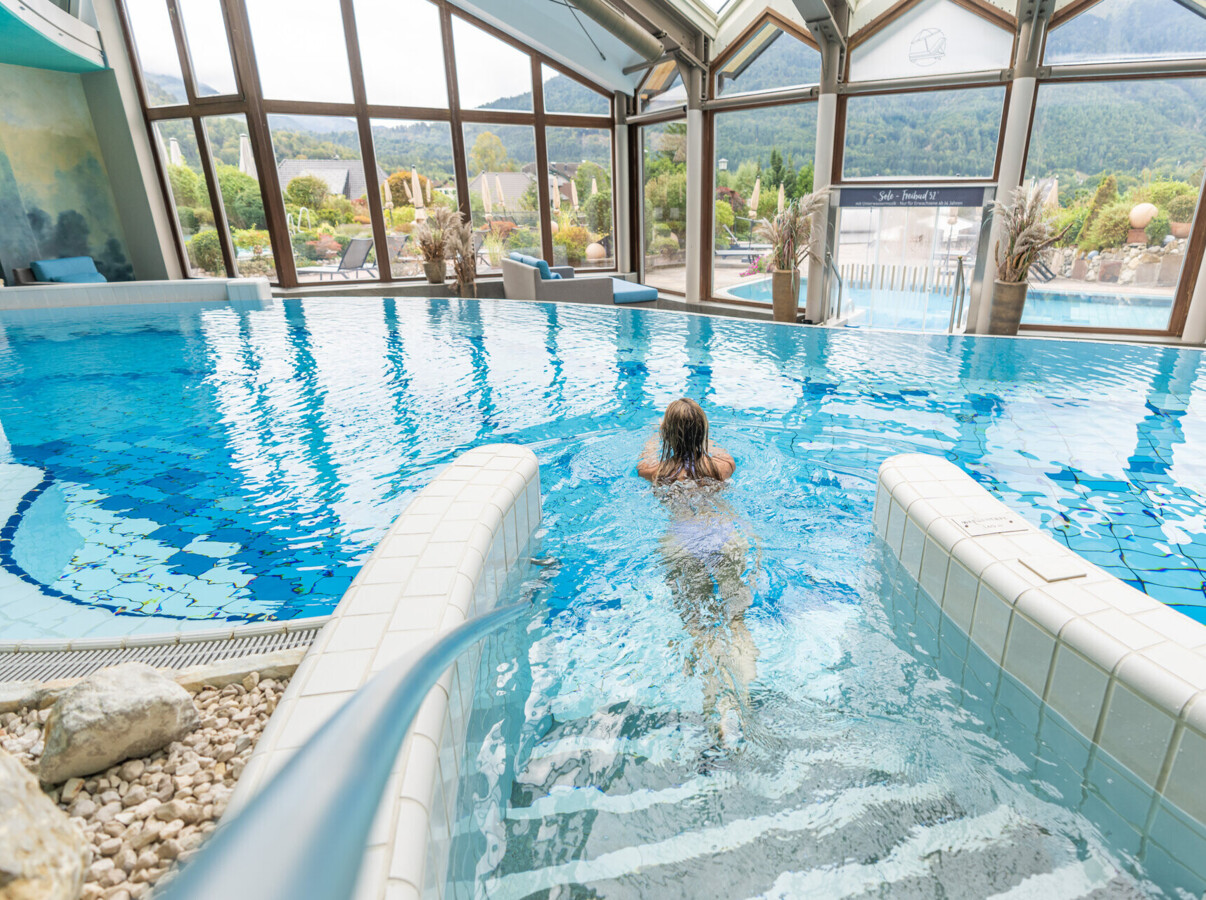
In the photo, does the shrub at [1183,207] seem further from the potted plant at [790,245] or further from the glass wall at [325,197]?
Answer: the glass wall at [325,197]

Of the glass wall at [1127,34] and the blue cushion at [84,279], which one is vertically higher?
the glass wall at [1127,34]

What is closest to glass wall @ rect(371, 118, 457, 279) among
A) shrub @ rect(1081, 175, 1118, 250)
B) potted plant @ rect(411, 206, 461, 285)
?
potted plant @ rect(411, 206, 461, 285)

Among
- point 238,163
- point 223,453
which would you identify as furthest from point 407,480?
point 238,163

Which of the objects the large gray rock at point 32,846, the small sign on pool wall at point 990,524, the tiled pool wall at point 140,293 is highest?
the large gray rock at point 32,846

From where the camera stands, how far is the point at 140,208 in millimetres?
11656

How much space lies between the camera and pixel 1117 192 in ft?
27.1

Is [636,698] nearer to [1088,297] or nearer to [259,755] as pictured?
[259,755]

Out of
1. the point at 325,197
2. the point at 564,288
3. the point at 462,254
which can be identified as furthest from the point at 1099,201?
the point at 325,197

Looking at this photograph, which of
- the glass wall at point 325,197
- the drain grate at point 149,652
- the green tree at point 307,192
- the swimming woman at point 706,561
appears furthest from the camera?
the green tree at point 307,192

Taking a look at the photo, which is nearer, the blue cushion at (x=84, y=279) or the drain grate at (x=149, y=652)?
the drain grate at (x=149, y=652)

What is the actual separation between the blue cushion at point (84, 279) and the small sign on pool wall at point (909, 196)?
11.5 metres

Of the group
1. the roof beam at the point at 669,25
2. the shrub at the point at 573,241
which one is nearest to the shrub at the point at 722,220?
the roof beam at the point at 669,25

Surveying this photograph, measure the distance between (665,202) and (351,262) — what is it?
5687mm

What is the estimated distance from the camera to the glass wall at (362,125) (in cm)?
1112
